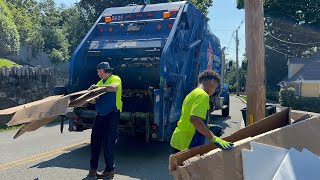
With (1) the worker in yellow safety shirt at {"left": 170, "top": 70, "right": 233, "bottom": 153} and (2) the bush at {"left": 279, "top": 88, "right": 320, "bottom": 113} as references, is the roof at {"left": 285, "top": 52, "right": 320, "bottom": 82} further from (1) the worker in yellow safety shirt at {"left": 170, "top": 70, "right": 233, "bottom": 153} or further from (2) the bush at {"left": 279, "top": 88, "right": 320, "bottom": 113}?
(1) the worker in yellow safety shirt at {"left": 170, "top": 70, "right": 233, "bottom": 153}

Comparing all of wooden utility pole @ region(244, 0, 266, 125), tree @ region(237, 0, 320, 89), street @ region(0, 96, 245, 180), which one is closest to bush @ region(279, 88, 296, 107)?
tree @ region(237, 0, 320, 89)

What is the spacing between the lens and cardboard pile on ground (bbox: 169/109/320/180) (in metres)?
3.08

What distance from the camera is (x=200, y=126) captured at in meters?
3.54

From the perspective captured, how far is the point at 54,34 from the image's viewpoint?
32938mm

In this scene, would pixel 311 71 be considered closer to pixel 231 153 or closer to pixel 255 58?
pixel 255 58

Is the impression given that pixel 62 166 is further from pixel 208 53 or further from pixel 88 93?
pixel 208 53

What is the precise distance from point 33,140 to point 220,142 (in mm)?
6479

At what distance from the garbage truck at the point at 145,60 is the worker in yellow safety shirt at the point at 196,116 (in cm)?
243

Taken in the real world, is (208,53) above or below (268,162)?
above

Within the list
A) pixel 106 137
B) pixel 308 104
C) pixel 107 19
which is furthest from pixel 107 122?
pixel 308 104

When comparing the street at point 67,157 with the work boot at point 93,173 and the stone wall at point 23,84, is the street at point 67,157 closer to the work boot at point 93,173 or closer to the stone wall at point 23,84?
the work boot at point 93,173

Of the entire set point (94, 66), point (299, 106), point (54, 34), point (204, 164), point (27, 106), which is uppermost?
point (54, 34)

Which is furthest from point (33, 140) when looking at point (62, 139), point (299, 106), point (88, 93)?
point (299, 106)

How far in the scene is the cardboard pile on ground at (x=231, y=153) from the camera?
308 centimetres
